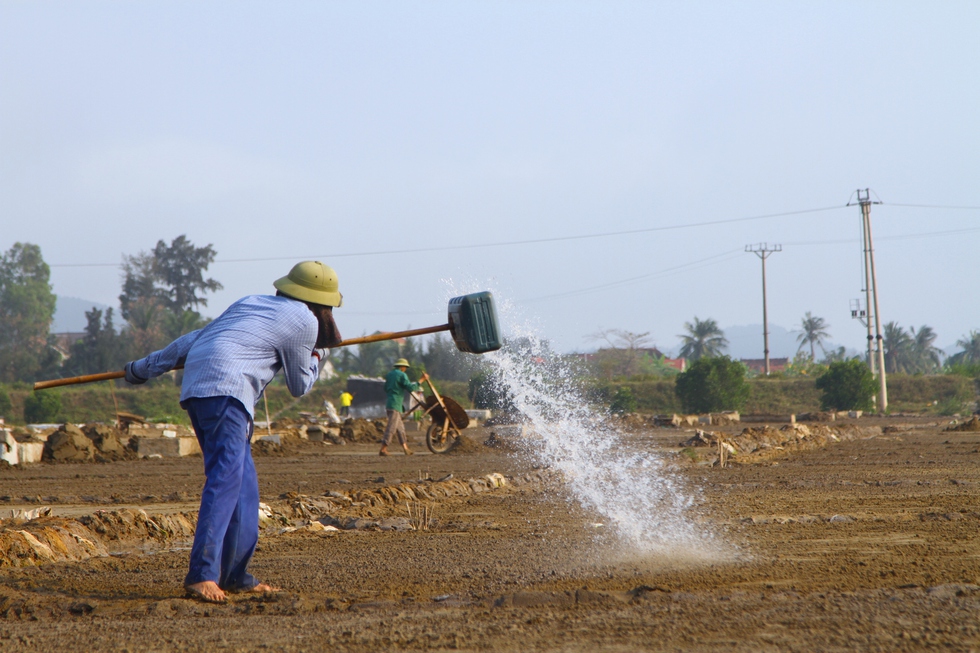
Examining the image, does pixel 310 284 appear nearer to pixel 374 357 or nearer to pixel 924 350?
pixel 374 357

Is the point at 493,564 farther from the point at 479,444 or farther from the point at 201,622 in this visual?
the point at 479,444

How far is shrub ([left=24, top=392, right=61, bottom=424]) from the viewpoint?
136 feet

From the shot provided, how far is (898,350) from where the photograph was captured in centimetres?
9294

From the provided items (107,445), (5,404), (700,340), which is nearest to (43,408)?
(5,404)

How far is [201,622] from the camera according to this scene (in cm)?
430

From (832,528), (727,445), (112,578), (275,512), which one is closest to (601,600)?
(112,578)

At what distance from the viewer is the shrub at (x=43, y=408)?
136 ft

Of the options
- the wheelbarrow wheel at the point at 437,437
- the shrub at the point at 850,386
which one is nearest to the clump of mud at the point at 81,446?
the wheelbarrow wheel at the point at 437,437

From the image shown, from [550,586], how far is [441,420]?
551 inches

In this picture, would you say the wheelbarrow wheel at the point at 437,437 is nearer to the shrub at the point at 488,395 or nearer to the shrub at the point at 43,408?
the shrub at the point at 488,395

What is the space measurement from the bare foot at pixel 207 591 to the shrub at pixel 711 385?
125 ft

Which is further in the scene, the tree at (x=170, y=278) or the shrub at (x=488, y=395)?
the tree at (x=170, y=278)

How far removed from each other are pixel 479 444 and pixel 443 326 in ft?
46.1

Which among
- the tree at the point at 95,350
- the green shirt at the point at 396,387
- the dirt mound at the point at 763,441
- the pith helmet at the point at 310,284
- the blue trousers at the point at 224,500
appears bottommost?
the dirt mound at the point at 763,441
